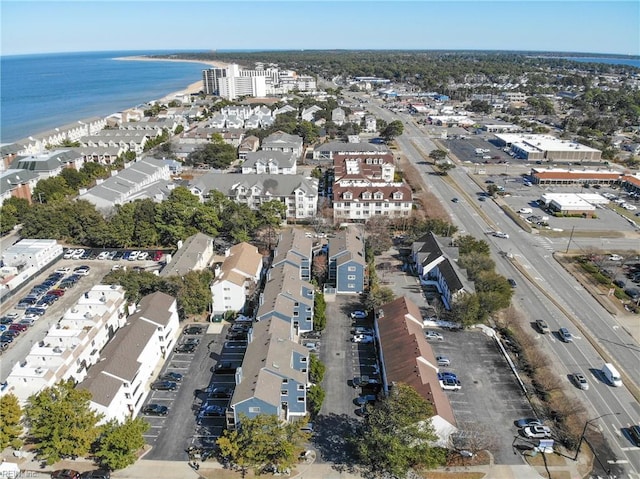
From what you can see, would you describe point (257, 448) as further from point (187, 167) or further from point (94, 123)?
point (94, 123)

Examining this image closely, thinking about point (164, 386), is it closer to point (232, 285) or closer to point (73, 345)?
point (73, 345)

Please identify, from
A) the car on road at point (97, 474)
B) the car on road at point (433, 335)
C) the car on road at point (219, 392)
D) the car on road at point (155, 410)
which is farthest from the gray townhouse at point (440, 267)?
the car on road at point (97, 474)

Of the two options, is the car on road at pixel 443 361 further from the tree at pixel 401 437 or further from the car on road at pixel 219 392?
the car on road at pixel 219 392

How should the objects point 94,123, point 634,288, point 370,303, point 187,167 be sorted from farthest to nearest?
point 94,123, point 187,167, point 634,288, point 370,303

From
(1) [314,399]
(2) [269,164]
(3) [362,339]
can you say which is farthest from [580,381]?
(2) [269,164]

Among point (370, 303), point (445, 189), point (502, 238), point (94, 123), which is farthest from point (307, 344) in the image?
point (94, 123)
